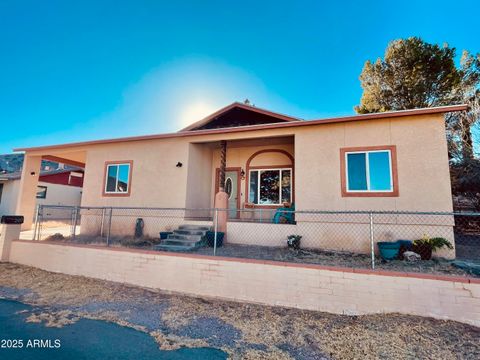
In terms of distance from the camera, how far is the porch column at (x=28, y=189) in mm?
11281

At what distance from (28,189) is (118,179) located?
5.30 meters

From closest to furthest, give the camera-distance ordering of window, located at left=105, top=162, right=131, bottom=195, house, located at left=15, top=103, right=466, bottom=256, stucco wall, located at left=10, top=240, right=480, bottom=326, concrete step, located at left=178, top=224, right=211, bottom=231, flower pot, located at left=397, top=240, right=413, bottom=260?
stucco wall, located at left=10, top=240, right=480, bottom=326
flower pot, located at left=397, top=240, right=413, bottom=260
house, located at left=15, top=103, right=466, bottom=256
concrete step, located at left=178, top=224, right=211, bottom=231
window, located at left=105, top=162, right=131, bottom=195

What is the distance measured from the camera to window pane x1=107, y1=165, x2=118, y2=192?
1007 cm

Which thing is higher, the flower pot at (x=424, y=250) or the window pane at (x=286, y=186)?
the window pane at (x=286, y=186)

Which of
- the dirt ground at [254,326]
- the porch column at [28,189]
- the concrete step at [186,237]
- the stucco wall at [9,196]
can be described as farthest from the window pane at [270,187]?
the stucco wall at [9,196]

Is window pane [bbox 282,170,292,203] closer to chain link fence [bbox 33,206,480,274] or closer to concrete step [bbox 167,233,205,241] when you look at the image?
chain link fence [bbox 33,206,480,274]

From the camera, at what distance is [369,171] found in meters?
7.14

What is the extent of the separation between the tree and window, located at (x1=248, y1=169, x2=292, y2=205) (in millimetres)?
8767

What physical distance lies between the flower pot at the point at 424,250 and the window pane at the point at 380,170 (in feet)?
5.42

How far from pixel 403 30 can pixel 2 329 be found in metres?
19.2

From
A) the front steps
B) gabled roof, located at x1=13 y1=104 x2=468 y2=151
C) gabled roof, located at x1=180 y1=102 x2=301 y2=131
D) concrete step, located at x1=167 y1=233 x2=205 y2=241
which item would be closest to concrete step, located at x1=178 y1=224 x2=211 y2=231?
the front steps

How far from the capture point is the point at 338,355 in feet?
9.23

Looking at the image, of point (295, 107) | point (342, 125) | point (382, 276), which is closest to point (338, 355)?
point (382, 276)

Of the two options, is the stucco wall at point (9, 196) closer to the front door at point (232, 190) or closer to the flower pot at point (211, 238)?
the front door at point (232, 190)
